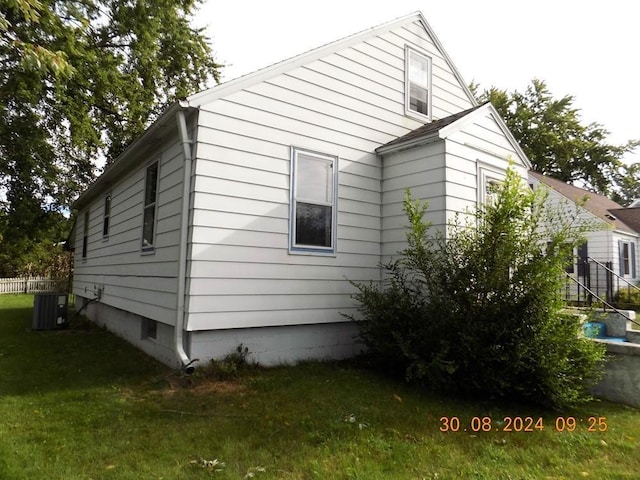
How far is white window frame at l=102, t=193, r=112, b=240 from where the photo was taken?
408 inches

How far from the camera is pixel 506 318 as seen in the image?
4.61 metres

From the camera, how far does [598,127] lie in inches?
1158

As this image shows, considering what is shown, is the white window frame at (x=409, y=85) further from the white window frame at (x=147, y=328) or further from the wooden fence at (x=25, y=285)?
the wooden fence at (x=25, y=285)

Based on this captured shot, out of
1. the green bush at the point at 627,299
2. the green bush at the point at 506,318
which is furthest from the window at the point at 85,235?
the green bush at the point at 627,299

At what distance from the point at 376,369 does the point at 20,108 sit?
14406 millimetres

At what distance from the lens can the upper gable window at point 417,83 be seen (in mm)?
8094

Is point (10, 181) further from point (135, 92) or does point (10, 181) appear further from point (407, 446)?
point (407, 446)

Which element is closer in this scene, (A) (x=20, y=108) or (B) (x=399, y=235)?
(B) (x=399, y=235)

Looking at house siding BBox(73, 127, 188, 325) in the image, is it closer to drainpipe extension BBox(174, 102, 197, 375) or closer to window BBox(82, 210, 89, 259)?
drainpipe extension BBox(174, 102, 197, 375)

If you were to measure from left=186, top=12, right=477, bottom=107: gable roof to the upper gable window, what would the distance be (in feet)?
1.83

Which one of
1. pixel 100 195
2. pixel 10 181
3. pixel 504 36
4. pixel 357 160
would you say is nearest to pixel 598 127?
pixel 504 36

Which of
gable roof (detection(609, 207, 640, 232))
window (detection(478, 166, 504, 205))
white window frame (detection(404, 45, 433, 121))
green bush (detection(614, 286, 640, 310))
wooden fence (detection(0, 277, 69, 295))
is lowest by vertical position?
wooden fence (detection(0, 277, 69, 295))

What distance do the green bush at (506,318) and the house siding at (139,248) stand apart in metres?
3.39

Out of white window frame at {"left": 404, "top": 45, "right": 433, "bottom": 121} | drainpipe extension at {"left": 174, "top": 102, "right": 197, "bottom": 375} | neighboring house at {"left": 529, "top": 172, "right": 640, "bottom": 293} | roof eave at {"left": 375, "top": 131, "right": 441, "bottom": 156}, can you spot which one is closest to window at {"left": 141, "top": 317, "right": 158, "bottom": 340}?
drainpipe extension at {"left": 174, "top": 102, "right": 197, "bottom": 375}
